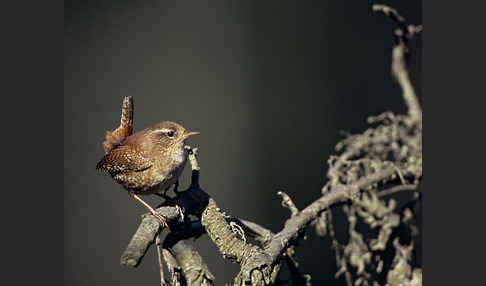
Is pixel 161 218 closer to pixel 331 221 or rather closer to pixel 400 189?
pixel 331 221

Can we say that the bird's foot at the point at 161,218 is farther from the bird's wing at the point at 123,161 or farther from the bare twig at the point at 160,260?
the bird's wing at the point at 123,161

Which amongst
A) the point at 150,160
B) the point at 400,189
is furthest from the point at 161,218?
the point at 400,189

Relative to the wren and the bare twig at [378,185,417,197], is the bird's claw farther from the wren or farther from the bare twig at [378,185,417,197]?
the bare twig at [378,185,417,197]

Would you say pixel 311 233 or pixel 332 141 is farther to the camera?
pixel 332 141

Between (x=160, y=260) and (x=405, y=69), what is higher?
(x=405, y=69)

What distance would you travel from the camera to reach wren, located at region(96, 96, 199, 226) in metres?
1.23

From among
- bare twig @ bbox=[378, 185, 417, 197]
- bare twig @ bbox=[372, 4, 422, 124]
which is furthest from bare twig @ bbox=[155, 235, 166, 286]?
bare twig @ bbox=[372, 4, 422, 124]

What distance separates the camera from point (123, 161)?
50.4 inches

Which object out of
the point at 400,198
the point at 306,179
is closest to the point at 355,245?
the point at 400,198

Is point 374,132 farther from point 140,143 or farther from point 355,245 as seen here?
point 140,143

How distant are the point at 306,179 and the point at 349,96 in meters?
0.71

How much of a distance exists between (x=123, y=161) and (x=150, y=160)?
80mm

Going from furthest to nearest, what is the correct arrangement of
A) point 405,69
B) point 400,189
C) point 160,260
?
point 405,69 → point 400,189 → point 160,260

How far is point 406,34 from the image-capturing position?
169cm
